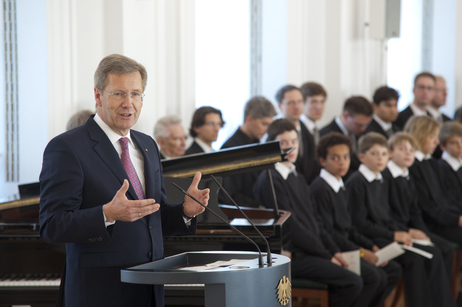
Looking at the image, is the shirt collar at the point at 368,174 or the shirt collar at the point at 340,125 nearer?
the shirt collar at the point at 368,174

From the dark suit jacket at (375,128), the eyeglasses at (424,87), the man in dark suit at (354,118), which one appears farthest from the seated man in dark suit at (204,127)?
the eyeglasses at (424,87)

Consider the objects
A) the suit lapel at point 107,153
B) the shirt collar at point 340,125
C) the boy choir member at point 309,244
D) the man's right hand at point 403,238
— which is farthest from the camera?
the shirt collar at point 340,125

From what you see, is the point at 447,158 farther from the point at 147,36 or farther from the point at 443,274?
the point at 147,36

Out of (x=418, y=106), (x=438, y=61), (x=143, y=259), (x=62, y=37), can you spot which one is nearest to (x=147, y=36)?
(x=62, y=37)

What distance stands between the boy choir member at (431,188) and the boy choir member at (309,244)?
146cm

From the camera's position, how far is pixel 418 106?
23.6 feet

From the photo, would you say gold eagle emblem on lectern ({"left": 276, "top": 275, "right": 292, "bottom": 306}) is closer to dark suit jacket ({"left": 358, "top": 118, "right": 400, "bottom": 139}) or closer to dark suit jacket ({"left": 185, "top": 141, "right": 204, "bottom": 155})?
dark suit jacket ({"left": 185, "top": 141, "right": 204, "bottom": 155})

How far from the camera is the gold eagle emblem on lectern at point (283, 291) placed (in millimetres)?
1862

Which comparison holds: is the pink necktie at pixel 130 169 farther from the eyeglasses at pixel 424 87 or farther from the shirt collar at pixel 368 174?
the eyeglasses at pixel 424 87

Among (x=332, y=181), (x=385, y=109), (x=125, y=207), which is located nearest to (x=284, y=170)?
(x=332, y=181)

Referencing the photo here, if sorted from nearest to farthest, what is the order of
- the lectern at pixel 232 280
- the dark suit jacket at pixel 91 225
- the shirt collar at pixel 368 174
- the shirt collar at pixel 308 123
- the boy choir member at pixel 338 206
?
the lectern at pixel 232 280, the dark suit jacket at pixel 91 225, the boy choir member at pixel 338 206, the shirt collar at pixel 368 174, the shirt collar at pixel 308 123

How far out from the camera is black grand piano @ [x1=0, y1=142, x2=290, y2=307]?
282cm

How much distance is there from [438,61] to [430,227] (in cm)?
475

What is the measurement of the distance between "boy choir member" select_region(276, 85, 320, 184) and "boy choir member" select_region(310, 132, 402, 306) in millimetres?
952
